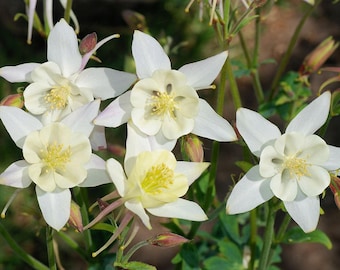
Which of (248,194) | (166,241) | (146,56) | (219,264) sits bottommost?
(219,264)

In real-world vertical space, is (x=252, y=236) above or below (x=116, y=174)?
below

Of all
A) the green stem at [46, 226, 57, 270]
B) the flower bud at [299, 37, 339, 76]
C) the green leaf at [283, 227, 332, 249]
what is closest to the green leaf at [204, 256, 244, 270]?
the green leaf at [283, 227, 332, 249]

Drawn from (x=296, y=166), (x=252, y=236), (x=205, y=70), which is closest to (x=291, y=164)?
(x=296, y=166)

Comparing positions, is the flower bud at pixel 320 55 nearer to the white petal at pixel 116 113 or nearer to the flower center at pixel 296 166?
the flower center at pixel 296 166

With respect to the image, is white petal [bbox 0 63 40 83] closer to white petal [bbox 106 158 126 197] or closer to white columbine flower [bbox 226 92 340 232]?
white petal [bbox 106 158 126 197]

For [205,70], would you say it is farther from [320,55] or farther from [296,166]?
[320,55]

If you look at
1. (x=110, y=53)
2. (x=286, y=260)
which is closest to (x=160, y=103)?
(x=286, y=260)

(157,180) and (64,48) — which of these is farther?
(64,48)
